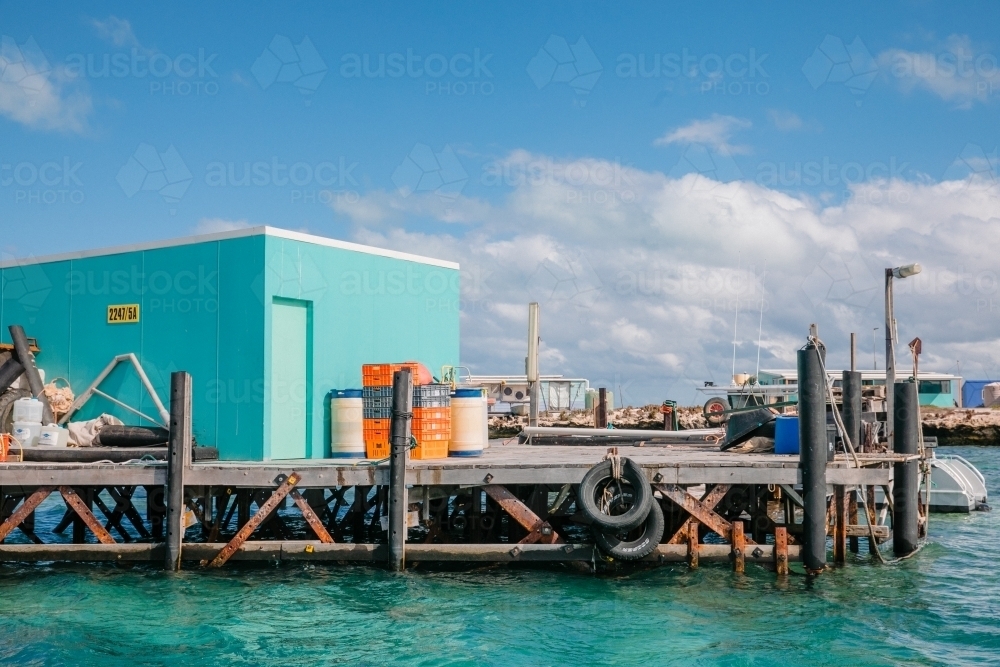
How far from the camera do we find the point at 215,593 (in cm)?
1226

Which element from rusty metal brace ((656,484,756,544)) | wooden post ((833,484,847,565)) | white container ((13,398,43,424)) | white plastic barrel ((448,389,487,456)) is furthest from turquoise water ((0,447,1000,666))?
white container ((13,398,43,424))

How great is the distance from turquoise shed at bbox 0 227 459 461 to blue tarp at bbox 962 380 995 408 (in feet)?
207

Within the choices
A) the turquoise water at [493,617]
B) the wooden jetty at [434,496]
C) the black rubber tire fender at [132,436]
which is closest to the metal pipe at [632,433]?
the wooden jetty at [434,496]

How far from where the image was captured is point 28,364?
1648 centimetres

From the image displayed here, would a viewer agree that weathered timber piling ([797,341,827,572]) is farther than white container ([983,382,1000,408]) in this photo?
No

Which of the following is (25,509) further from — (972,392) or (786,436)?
(972,392)

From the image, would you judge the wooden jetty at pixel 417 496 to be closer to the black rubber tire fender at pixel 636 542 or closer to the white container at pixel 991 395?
the black rubber tire fender at pixel 636 542

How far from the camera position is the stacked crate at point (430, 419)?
1430 cm

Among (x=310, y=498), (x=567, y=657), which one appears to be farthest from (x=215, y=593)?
(x=567, y=657)

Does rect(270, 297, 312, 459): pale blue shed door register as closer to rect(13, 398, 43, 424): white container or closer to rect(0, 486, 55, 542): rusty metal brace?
rect(0, 486, 55, 542): rusty metal brace

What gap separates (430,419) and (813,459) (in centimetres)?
555

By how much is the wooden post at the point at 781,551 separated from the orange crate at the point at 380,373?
19.1ft

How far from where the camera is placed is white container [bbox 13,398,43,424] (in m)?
15.3

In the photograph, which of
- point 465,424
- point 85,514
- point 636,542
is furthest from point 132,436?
point 636,542
